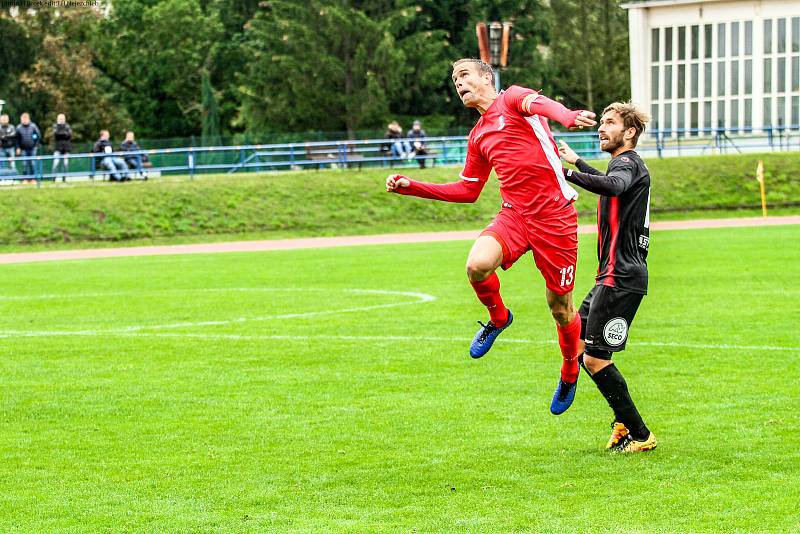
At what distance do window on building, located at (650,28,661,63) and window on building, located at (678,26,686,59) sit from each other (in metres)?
0.93

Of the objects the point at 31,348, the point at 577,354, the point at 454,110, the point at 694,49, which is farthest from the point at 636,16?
the point at 577,354

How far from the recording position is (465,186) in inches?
380

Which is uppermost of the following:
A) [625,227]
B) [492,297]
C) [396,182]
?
[396,182]

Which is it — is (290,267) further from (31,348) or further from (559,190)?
(559,190)

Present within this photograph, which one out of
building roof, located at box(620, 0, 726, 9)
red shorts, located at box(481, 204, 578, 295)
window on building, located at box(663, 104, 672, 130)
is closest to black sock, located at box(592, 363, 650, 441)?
red shorts, located at box(481, 204, 578, 295)

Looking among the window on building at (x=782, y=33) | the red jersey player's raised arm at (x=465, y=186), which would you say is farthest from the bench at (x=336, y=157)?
the red jersey player's raised arm at (x=465, y=186)

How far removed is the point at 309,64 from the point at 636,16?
60.0ft

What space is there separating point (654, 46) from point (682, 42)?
4.18 ft

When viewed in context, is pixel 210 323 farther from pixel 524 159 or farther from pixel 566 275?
pixel 524 159

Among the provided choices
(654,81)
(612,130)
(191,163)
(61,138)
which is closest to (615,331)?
(612,130)

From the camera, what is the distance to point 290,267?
26094 mm

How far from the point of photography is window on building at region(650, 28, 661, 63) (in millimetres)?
57188

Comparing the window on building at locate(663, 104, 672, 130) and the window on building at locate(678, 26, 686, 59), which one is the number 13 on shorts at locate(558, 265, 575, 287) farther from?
the window on building at locate(678, 26, 686, 59)

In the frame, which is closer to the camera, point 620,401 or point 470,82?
point 620,401
